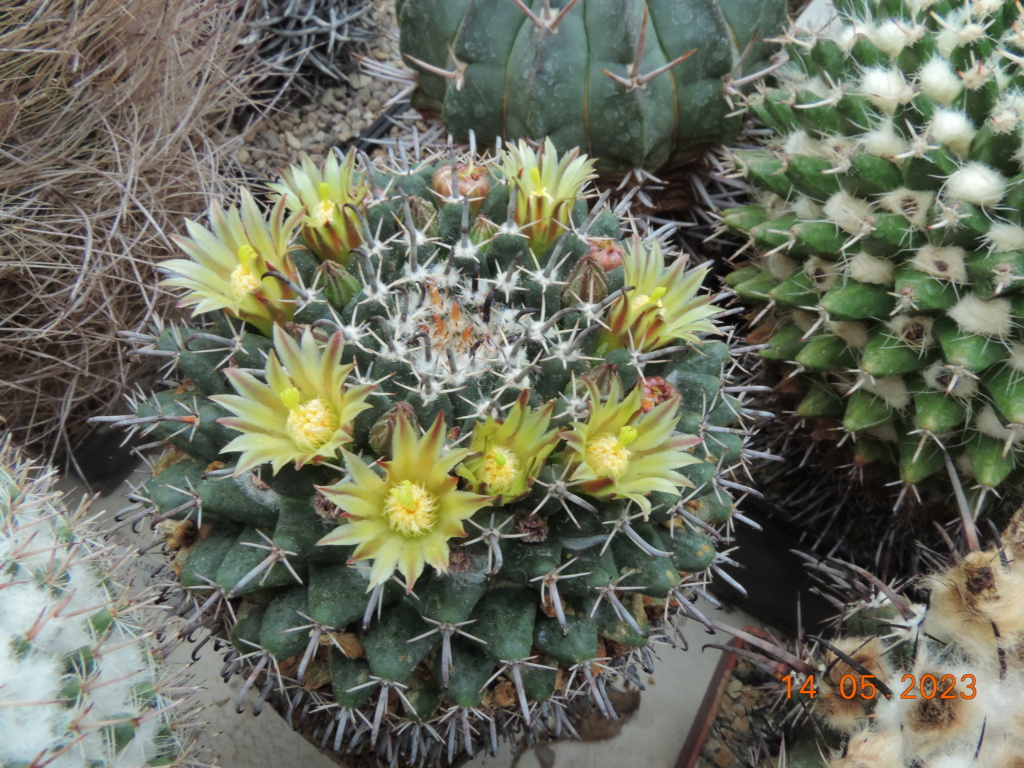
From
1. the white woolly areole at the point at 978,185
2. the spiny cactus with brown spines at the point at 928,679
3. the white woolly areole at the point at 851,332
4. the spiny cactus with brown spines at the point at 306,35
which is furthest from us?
the spiny cactus with brown spines at the point at 306,35

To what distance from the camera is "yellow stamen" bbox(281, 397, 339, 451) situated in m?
0.69

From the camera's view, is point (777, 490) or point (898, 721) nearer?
point (898, 721)

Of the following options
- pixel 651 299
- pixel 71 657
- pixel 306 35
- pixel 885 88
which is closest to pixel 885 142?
pixel 885 88

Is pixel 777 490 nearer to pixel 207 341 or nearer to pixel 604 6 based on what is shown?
pixel 604 6

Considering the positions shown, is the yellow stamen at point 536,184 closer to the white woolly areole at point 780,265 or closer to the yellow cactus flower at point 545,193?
the yellow cactus flower at point 545,193

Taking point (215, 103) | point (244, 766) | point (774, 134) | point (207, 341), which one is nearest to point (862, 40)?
point (774, 134)

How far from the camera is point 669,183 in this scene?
4.49ft

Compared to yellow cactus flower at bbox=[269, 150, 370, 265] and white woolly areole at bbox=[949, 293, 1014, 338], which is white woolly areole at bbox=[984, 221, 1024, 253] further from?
yellow cactus flower at bbox=[269, 150, 370, 265]

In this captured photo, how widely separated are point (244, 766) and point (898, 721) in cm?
100

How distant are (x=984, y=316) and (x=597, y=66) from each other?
593 millimetres

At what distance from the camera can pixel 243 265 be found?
2.67 ft

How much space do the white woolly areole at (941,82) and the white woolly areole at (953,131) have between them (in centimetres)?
2

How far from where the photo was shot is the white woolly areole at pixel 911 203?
35.6 inches

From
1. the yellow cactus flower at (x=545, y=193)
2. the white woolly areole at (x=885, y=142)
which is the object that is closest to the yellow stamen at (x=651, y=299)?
the yellow cactus flower at (x=545, y=193)
